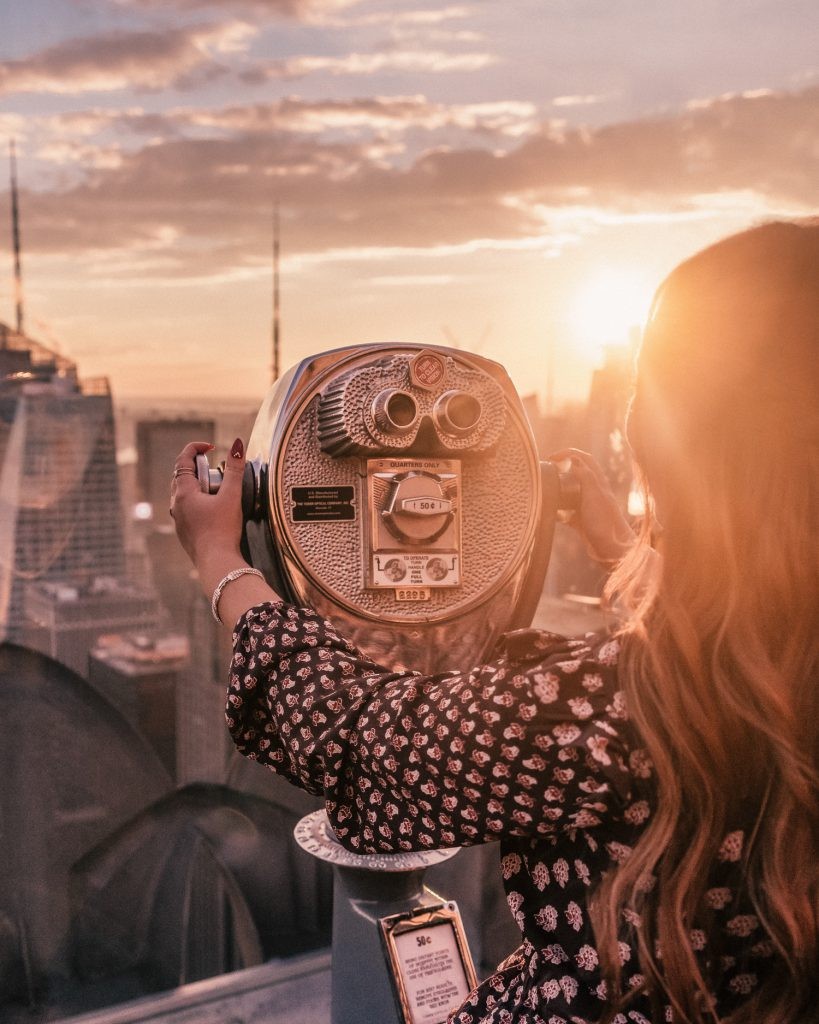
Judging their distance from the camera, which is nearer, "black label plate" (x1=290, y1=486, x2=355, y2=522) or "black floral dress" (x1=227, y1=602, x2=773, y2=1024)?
"black floral dress" (x1=227, y1=602, x2=773, y2=1024)

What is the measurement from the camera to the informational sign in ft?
3.16

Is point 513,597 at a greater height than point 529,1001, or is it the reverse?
point 513,597

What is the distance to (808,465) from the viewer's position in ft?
1.84

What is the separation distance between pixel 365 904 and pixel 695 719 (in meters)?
0.61

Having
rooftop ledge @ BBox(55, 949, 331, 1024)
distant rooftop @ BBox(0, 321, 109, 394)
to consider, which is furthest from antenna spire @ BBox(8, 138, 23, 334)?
rooftop ledge @ BBox(55, 949, 331, 1024)

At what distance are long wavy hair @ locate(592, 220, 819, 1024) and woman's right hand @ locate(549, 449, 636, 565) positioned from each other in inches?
17.9

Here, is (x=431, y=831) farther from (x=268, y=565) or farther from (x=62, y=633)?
(x=62, y=633)

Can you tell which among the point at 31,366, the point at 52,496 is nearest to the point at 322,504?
the point at 31,366

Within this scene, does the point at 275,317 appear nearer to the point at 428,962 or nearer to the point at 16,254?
the point at 16,254

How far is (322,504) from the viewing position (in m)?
0.91

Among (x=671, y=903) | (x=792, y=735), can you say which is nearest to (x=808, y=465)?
(x=792, y=735)

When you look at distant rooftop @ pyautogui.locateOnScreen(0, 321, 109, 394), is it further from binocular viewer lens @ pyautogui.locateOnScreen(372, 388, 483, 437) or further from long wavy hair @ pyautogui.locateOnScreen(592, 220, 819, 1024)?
long wavy hair @ pyautogui.locateOnScreen(592, 220, 819, 1024)

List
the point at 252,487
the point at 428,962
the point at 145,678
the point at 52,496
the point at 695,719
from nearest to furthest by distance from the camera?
the point at 695,719 < the point at 252,487 < the point at 428,962 < the point at 52,496 < the point at 145,678

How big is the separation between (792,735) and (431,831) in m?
0.22
